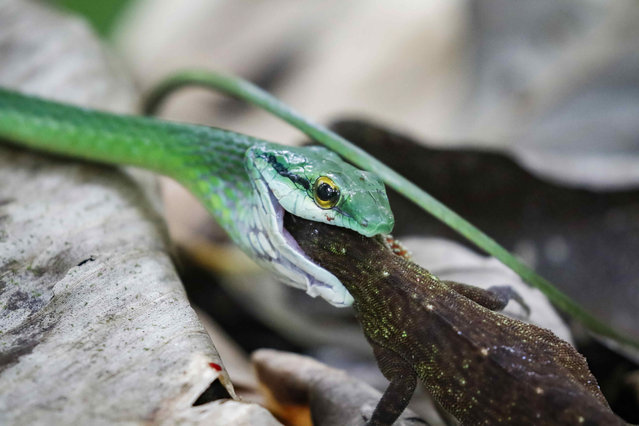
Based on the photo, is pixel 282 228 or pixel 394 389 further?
pixel 282 228

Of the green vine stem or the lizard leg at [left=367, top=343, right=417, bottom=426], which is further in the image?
the green vine stem

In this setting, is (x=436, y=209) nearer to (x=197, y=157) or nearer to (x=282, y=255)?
(x=282, y=255)

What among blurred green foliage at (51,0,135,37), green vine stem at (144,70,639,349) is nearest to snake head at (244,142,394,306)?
green vine stem at (144,70,639,349)

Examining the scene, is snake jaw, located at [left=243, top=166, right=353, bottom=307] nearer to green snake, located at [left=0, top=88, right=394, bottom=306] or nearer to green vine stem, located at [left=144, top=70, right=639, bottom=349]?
green snake, located at [left=0, top=88, right=394, bottom=306]

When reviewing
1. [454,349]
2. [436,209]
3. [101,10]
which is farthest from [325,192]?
[101,10]

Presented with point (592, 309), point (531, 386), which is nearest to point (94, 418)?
point (531, 386)

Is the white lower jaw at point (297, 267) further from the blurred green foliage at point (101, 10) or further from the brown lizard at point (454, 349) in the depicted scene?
the blurred green foliage at point (101, 10)
